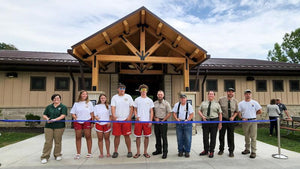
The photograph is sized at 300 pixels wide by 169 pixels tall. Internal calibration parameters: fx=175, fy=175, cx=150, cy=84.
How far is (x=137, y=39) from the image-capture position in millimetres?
7926

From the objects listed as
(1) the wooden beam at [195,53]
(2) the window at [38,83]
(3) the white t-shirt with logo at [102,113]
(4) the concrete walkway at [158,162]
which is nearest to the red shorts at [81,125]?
(3) the white t-shirt with logo at [102,113]

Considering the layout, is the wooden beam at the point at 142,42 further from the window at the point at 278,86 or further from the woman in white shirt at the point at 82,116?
the window at the point at 278,86

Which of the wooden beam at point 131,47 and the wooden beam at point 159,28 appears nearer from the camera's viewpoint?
the wooden beam at point 159,28

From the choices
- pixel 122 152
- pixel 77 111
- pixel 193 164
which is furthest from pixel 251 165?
pixel 77 111

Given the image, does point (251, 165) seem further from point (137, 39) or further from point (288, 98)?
point (288, 98)

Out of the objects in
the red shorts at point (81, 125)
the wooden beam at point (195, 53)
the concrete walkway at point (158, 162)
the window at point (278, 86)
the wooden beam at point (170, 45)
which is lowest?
the concrete walkway at point (158, 162)

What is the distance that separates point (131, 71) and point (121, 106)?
17.6 ft

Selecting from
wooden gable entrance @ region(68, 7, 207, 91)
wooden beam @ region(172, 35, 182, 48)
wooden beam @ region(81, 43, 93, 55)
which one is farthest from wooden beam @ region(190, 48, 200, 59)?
wooden beam @ region(81, 43, 93, 55)

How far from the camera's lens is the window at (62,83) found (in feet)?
29.5

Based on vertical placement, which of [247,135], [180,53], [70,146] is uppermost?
[180,53]

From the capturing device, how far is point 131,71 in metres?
9.23

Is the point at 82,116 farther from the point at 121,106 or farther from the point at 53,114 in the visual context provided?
the point at 121,106

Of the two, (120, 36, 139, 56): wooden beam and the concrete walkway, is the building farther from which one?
the concrete walkway

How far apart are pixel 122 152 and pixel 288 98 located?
1061 cm
